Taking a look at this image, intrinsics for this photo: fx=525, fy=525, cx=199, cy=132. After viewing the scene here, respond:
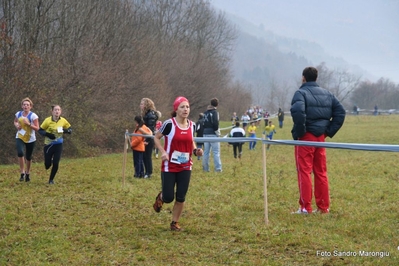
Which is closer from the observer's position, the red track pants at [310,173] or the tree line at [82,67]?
the red track pants at [310,173]

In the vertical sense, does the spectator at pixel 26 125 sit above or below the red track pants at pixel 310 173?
above

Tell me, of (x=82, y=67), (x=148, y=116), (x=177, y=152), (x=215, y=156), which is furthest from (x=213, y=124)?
(x=82, y=67)

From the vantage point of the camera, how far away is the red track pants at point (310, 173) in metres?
8.72

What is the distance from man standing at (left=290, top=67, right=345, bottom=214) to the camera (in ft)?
28.5

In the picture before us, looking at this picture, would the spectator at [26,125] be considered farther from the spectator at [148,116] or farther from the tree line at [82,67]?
the tree line at [82,67]

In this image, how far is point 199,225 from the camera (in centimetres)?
825

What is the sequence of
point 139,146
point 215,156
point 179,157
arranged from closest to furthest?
point 179,157
point 139,146
point 215,156

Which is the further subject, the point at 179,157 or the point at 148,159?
the point at 148,159

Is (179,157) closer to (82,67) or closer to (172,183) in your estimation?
(172,183)

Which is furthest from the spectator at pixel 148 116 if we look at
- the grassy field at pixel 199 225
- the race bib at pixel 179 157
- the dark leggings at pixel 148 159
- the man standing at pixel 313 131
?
the race bib at pixel 179 157

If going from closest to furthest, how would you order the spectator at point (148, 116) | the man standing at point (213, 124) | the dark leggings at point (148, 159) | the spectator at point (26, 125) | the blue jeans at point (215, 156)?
the spectator at point (26, 125) → the spectator at point (148, 116) → the dark leggings at point (148, 159) → the man standing at point (213, 124) → the blue jeans at point (215, 156)

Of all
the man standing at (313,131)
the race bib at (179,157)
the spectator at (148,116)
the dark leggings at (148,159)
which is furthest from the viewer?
the dark leggings at (148,159)

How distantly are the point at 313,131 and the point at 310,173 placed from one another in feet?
2.31

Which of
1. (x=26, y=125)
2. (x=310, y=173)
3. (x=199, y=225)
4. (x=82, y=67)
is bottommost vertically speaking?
(x=199, y=225)
